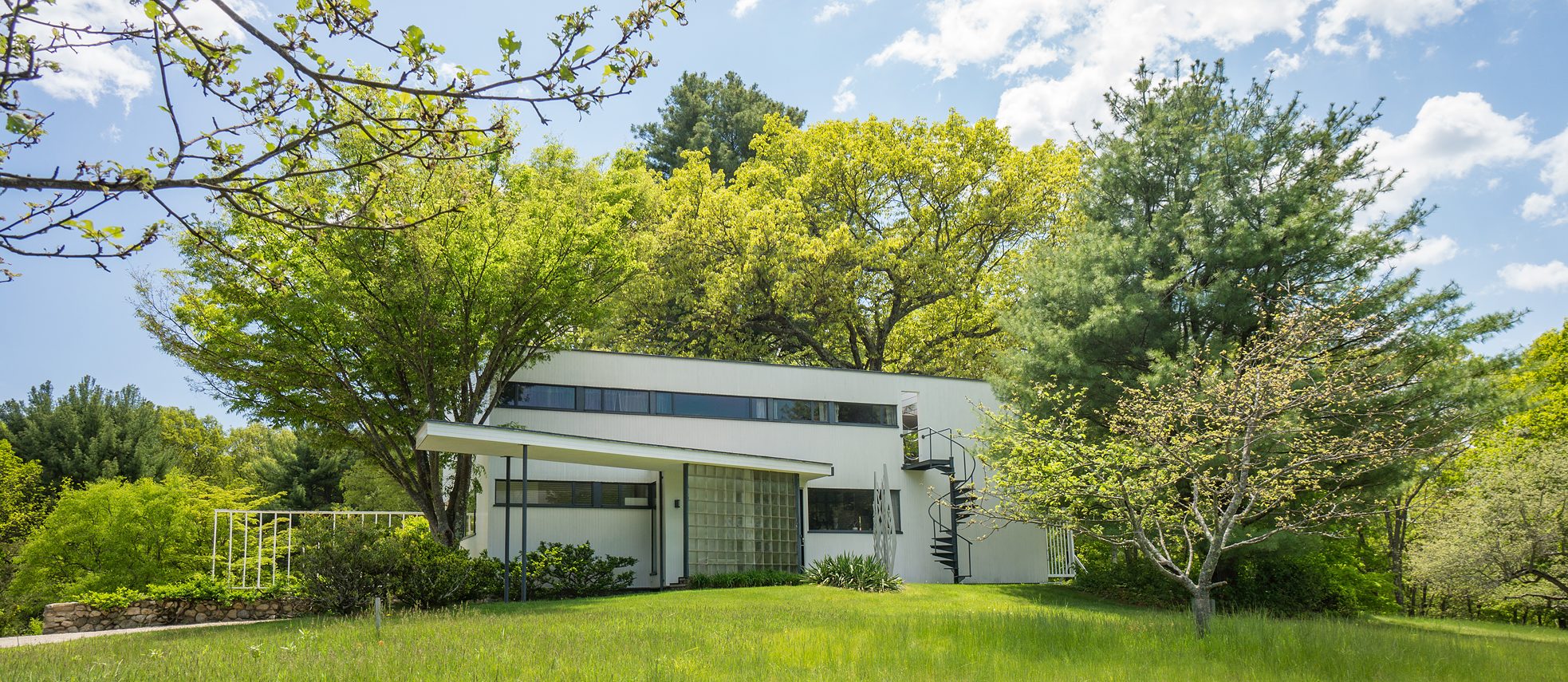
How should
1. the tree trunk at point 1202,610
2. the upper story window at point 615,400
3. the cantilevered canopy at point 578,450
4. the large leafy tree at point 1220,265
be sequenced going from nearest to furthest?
the tree trunk at point 1202,610 < the cantilevered canopy at point 578,450 < the large leafy tree at point 1220,265 < the upper story window at point 615,400

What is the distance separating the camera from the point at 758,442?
21.1 m

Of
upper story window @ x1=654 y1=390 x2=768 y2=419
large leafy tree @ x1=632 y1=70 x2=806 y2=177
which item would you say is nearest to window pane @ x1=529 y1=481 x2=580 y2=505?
upper story window @ x1=654 y1=390 x2=768 y2=419

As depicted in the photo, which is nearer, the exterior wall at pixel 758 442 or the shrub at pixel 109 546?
the exterior wall at pixel 758 442

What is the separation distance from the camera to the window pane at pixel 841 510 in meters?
21.4

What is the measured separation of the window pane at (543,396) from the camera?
19.7 m

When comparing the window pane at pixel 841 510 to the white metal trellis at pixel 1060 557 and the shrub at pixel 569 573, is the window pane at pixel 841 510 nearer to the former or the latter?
the white metal trellis at pixel 1060 557

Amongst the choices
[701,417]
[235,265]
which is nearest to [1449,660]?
[701,417]

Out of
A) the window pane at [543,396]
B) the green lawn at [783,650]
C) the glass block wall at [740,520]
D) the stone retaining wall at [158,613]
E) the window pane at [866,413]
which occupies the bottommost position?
the stone retaining wall at [158,613]

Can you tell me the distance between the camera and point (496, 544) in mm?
18281

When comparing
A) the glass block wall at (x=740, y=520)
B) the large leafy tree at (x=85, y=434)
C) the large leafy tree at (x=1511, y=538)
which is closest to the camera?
the glass block wall at (x=740, y=520)

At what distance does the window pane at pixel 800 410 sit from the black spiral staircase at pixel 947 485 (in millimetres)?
2235

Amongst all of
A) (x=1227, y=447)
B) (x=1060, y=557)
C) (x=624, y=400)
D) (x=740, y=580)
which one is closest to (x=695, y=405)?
(x=624, y=400)

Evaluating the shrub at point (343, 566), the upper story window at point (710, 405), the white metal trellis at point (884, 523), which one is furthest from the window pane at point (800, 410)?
the shrub at point (343, 566)

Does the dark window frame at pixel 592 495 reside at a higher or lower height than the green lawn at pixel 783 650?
higher
